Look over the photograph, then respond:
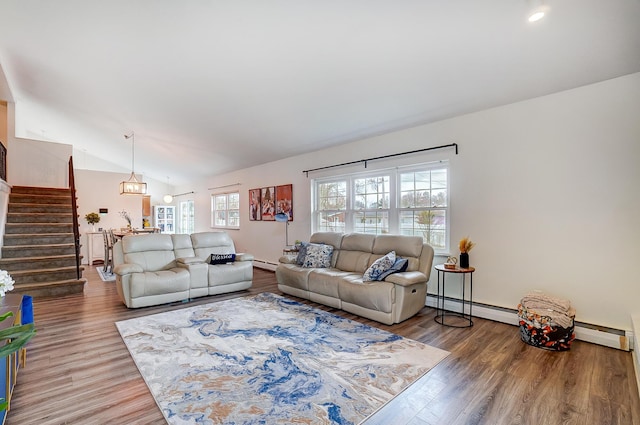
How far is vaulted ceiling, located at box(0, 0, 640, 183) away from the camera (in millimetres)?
2564

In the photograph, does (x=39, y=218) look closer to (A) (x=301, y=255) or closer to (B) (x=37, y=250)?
(B) (x=37, y=250)

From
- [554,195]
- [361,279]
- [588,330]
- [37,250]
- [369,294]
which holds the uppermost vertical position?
[554,195]

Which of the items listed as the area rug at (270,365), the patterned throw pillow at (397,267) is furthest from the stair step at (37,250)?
the patterned throw pillow at (397,267)

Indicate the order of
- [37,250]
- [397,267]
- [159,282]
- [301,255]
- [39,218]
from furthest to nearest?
[39,218], [37,250], [301,255], [159,282], [397,267]

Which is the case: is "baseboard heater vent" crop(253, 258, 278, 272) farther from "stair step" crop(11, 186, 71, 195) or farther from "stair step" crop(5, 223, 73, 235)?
"stair step" crop(11, 186, 71, 195)

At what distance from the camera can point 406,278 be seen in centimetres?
355

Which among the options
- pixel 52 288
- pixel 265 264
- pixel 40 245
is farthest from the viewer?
pixel 265 264

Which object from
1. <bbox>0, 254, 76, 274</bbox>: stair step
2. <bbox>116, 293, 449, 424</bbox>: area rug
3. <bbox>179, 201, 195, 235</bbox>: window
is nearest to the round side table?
<bbox>116, 293, 449, 424</bbox>: area rug

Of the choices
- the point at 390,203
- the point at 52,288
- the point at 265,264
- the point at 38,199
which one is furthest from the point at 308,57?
the point at 38,199

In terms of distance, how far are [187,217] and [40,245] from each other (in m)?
5.56

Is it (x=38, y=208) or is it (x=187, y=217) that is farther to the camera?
(x=187, y=217)

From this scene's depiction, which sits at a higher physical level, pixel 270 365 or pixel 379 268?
pixel 379 268

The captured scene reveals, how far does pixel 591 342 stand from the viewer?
10.1 ft

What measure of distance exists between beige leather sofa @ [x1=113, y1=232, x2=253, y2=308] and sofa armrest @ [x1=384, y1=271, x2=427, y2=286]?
2569mm
